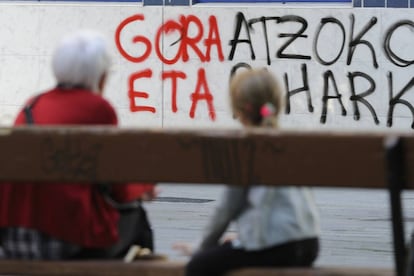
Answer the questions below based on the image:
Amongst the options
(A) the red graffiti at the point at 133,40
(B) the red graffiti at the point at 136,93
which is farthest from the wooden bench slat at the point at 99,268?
(A) the red graffiti at the point at 133,40

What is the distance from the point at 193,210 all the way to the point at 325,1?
5.78 m

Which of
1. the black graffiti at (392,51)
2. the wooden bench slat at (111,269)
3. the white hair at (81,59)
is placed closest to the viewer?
the wooden bench slat at (111,269)

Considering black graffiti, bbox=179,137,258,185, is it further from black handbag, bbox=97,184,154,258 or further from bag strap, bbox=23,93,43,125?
bag strap, bbox=23,93,43,125

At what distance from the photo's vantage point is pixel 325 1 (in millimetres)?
16766

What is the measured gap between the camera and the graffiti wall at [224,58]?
16.5 metres

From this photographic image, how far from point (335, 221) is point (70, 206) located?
681 centimetres

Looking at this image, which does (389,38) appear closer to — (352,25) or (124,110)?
(352,25)

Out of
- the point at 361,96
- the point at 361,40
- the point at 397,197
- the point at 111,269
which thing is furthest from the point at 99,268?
the point at 361,40

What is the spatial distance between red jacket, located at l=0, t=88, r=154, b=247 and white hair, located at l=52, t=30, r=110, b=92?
0.07 metres

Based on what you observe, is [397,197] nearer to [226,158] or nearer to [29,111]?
[226,158]

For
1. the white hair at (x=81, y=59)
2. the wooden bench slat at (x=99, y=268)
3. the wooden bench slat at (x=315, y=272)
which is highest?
the white hair at (x=81, y=59)

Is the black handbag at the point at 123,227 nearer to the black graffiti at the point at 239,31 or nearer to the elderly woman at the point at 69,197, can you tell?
the elderly woman at the point at 69,197

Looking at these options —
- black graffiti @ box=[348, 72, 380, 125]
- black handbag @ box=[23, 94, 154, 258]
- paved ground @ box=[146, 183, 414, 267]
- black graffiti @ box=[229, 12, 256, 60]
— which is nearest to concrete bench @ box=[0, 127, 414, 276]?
black handbag @ box=[23, 94, 154, 258]

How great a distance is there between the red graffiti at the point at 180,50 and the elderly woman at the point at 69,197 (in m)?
12.4
